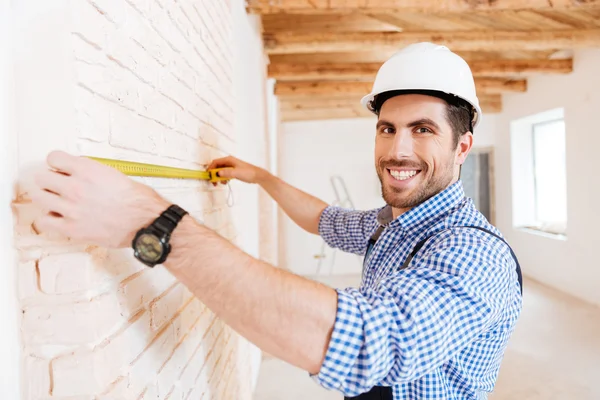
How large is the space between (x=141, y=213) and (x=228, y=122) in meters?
1.42

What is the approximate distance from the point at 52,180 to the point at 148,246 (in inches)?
7.2

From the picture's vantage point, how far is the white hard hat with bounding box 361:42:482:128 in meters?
1.39

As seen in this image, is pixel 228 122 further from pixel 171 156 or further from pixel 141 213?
pixel 141 213

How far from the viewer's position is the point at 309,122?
7.76 meters

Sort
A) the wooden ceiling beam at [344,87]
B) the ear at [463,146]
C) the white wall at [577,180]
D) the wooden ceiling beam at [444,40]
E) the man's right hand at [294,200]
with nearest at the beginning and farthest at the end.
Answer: the ear at [463,146], the man's right hand at [294,200], the wooden ceiling beam at [444,40], the white wall at [577,180], the wooden ceiling beam at [344,87]

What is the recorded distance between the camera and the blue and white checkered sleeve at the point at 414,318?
0.84 meters

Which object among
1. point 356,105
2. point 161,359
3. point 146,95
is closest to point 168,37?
point 146,95

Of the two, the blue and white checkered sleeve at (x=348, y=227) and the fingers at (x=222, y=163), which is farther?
the blue and white checkered sleeve at (x=348, y=227)

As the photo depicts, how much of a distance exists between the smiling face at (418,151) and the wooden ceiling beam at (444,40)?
333 centimetres

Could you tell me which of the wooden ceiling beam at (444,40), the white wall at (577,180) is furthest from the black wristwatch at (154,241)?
the white wall at (577,180)

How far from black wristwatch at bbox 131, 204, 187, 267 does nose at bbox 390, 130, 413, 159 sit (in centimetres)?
83

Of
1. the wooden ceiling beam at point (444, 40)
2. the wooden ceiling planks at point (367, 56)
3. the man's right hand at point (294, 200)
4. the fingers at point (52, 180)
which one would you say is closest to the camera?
the fingers at point (52, 180)

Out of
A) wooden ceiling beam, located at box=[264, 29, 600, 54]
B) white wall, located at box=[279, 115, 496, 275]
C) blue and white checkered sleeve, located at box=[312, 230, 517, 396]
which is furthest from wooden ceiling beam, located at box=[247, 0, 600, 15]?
white wall, located at box=[279, 115, 496, 275]

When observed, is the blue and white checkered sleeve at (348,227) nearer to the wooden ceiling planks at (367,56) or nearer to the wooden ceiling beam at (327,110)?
the wooden ceiling planks at (367,56)
